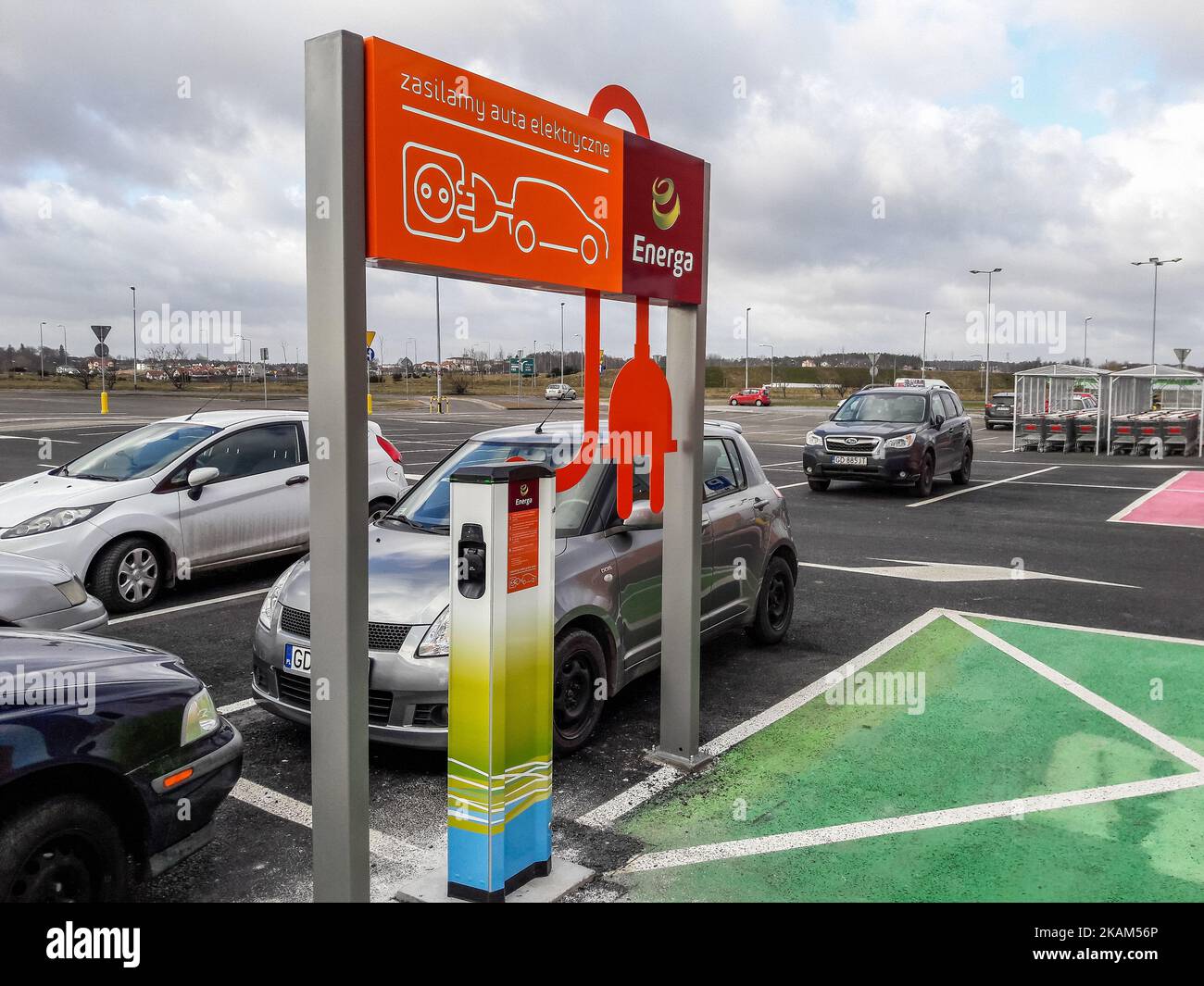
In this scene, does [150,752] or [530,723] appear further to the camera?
[530,723]

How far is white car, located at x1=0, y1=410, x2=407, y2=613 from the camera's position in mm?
→ 7949

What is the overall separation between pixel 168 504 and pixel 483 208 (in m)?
5.99

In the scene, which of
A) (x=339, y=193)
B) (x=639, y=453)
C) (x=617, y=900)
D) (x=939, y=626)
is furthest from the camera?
(x=939, y=626)

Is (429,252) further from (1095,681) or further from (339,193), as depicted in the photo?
(1095,681)

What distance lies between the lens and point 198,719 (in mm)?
3658

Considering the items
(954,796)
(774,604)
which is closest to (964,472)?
(774,604)

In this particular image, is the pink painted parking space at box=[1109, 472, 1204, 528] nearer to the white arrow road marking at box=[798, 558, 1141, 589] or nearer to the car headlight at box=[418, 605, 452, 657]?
the white arrow road marking at box=[798, 558, 1141, 589]

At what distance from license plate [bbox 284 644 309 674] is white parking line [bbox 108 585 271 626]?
3.52 meters

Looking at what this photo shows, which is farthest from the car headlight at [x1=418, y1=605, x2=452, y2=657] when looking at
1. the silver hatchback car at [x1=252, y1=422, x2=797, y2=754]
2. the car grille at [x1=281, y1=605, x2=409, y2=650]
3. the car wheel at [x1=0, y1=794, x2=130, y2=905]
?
the car wheel at [x1=0, y1=794, x2=130, y2=905]

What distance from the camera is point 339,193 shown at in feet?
10.1

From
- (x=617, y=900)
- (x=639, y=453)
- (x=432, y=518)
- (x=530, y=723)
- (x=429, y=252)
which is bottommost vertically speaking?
(x=617, y=900)

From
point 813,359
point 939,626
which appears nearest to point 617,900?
point 939,626

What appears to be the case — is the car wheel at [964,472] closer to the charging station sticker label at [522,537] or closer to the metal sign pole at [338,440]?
the charging station sticker label at [522,537]
